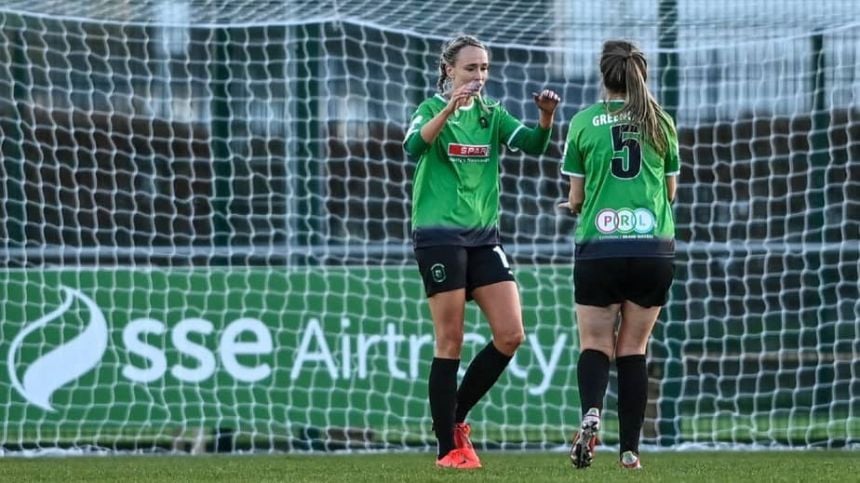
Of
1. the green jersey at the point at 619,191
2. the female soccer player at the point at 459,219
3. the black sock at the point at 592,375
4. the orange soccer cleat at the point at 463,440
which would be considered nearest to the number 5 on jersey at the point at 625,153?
the green jersey at the point at 619,191

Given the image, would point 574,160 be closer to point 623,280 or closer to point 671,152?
point 671,152

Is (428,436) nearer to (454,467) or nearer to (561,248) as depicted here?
(561,248)

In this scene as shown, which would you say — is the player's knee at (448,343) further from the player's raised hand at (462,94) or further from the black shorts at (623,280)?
the player's raised hand at (462,94)

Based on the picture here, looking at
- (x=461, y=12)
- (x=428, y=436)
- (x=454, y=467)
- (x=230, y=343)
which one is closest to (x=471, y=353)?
(x=428, y=436)

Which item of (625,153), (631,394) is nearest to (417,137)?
(625,153)

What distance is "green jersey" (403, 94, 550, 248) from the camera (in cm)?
589

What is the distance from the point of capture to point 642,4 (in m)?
9.29

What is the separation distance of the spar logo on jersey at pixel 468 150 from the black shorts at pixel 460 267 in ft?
1.11

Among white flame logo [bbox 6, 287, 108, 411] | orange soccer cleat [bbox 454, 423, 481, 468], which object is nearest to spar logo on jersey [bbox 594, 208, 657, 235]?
orange soccer cleat [bbox 454, 423, 481, 468]

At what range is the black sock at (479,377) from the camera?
6113 mm

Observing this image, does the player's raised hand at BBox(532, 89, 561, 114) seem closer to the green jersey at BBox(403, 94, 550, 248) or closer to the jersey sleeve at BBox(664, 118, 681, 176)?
the green jersey at BBox(403, 94, 550, 248)

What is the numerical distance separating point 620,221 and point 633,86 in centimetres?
46

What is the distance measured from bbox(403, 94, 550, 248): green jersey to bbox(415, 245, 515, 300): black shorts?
30 millimetres

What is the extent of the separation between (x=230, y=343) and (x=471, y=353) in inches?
51.4
